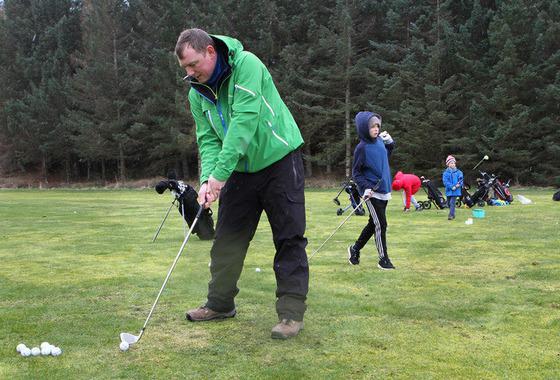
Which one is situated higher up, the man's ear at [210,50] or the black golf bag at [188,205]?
the man's ear at [210,50]

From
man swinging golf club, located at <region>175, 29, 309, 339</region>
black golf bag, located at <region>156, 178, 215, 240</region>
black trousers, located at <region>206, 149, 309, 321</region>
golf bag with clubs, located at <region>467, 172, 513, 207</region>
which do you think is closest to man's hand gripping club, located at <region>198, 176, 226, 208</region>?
man swinging golf club, located at <region>175, 29, 309, 339</region>

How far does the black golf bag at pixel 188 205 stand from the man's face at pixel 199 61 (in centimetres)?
582

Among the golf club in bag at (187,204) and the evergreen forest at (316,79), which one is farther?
the evergreen forest at (316,79)

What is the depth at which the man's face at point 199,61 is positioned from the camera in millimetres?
4043

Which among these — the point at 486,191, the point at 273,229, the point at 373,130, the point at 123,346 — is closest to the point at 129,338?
the point at 123,346

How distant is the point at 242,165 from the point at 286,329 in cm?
129

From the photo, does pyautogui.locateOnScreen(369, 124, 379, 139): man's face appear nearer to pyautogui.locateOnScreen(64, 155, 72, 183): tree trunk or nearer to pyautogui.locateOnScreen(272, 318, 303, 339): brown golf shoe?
pyautogui.locateOnScreen(272, 318, 303, 339): brown golf shoe

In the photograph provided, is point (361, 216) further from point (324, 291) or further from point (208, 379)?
point (208, 379)

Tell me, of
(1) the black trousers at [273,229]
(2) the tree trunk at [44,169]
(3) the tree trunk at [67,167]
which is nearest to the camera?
(1) the black trousers at [273,229]

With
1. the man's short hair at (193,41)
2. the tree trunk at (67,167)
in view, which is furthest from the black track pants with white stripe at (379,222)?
the tree trunk at (67,167)

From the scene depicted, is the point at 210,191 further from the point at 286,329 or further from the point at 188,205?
the point at 188,205

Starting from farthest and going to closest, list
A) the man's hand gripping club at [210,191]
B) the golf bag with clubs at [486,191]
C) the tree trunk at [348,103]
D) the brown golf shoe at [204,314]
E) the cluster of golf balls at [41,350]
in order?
1. the tree trunk at [348,103]
2. the golf bag with clubs at [486,191]
3. the brown golf shoe at [204,314]
4. the man's hand gripping club at [210,191]
5. the cluster of golf balls at [41,350]

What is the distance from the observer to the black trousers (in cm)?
442

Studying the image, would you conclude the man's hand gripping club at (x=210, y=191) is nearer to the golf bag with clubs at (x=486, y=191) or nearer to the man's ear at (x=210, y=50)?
the man's ear at (x=210, y=50)
